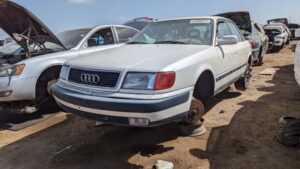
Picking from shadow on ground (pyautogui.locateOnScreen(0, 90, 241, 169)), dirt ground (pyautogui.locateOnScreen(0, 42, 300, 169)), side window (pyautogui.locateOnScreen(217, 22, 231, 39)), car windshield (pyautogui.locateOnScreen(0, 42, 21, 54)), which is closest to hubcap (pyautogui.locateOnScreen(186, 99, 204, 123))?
dirt ground (pyautogui.locateOnScreen(0, 42, 300, 169))

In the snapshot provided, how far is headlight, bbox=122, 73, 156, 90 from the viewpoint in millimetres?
3082

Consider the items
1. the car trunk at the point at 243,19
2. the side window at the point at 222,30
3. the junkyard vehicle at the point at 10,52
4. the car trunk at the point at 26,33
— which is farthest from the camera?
the car trunk at the point at 243,19

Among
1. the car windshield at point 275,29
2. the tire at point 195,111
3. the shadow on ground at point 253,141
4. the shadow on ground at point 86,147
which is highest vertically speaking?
the car windshield at point 275,29

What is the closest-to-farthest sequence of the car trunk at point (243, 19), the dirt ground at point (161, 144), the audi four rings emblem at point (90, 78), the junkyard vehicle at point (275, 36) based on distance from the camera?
1. the audi four rings emblem at point (90, 78)
2. the dirt ground at point (161, 144)
3. the car trunk at point (243, 19)
4. the junkyard vehicle at point (275, 36)

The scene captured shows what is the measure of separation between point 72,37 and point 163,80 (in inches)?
149

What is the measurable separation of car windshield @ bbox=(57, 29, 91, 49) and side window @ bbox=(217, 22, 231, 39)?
9.20 ft

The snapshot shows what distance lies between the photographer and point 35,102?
530cm

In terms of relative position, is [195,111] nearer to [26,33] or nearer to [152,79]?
[152,79]

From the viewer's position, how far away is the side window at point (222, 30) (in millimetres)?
4791

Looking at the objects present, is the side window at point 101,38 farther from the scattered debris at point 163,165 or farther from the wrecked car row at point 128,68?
the scattered debris at point 163,165

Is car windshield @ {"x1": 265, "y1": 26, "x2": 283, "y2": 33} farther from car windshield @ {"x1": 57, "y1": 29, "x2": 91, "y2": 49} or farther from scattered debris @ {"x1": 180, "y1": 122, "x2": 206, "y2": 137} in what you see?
scattered debris @ {"x1": 180, "y1": 122, "x2": 206, "y2": 137}

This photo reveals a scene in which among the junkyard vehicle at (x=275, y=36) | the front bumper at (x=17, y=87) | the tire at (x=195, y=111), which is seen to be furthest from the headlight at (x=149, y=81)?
the junkyard vehicle at (x=275, y=36)

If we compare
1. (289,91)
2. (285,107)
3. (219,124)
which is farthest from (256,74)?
(219,124)

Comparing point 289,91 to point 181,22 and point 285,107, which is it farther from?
point 181,22
